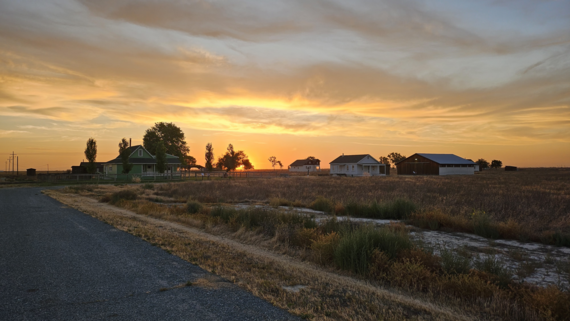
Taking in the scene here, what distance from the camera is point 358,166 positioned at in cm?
7662

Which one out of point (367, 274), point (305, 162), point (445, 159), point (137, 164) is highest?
point (305, 162)

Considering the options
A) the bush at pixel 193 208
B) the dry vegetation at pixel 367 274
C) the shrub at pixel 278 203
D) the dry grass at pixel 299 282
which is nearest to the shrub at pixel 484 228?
the dry vegetation at pixel 367 274

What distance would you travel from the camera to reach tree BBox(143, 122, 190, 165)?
83500 mm

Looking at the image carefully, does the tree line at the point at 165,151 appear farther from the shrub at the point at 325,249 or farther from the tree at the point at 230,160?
the shrub at the point at 325,249

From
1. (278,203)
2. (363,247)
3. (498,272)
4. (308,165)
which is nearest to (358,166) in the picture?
(308,165)

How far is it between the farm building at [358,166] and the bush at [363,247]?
66748 mm

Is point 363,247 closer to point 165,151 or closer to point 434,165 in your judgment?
point 165,151

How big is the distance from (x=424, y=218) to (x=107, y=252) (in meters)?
11.3

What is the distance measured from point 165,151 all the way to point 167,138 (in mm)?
26500

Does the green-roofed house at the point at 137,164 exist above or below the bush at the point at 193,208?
above

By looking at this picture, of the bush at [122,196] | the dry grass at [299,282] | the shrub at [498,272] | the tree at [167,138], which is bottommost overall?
the dry grass at [299,282]

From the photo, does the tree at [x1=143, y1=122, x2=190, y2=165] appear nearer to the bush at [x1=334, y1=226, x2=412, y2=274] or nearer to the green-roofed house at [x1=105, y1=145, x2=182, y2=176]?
the green-roofed house at [x1=105, y1=145, x2=182, y2=176]

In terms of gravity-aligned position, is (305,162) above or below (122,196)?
above

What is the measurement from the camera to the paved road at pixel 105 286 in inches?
203
